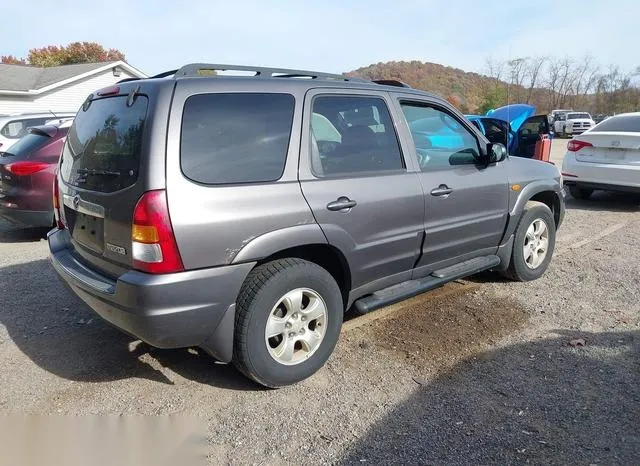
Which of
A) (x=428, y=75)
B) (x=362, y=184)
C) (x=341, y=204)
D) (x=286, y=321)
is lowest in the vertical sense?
(x=286, y=321)

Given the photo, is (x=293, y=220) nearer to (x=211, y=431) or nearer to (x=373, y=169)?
(x=373, y=169)

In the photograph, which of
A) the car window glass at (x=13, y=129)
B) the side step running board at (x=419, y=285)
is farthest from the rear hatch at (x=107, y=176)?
the car window glass at (x=13, y=129)

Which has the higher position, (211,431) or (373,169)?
(373,169)

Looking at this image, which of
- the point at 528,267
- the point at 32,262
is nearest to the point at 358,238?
the point at 528,267

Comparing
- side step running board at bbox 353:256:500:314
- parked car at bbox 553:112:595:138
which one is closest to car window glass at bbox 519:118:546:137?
side step running board at bbox 353:256:500:314

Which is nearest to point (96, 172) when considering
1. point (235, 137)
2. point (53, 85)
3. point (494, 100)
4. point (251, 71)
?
point (235, 137)

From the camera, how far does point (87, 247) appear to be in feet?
10.3

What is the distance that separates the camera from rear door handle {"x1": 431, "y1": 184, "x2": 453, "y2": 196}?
151 inches

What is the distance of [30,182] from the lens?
20.9ft

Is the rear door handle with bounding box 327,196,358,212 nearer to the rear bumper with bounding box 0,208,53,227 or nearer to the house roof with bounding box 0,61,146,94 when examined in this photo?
the rear bumper with bounding box 0,208,53,227

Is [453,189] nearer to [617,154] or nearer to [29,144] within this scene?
[29,144]

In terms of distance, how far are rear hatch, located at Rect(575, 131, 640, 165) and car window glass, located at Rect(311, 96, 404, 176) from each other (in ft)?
19.9

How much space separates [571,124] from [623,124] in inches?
1089

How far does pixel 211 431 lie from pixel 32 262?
409 cm
